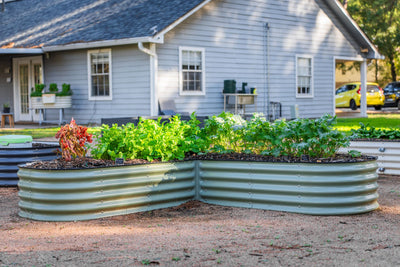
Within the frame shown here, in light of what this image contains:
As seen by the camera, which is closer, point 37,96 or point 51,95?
point 51,95

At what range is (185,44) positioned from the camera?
17250mm

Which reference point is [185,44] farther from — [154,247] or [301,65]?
[154,247]

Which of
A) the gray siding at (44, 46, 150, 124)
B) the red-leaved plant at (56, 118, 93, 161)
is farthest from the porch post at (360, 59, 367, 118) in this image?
the red-leaved plant at (56, 118, 93, 161)

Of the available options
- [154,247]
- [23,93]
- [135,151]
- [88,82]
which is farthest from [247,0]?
[154,247]

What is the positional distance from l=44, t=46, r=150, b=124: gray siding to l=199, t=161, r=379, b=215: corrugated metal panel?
10.3 metres

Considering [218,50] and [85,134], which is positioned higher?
[218,50]

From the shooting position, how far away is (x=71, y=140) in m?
6.12

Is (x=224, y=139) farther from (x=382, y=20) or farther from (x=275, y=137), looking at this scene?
(x=382, y=20)

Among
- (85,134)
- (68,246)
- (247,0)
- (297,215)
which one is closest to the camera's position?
(68,246)

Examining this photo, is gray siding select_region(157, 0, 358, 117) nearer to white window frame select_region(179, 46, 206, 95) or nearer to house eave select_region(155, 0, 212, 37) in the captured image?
white window frame select_region(179, 46, 206, 95)

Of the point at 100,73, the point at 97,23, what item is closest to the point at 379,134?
the point at 100,73

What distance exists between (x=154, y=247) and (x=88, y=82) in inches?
552

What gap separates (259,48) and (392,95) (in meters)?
14.7

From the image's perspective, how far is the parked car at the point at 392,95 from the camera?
3158 cm
